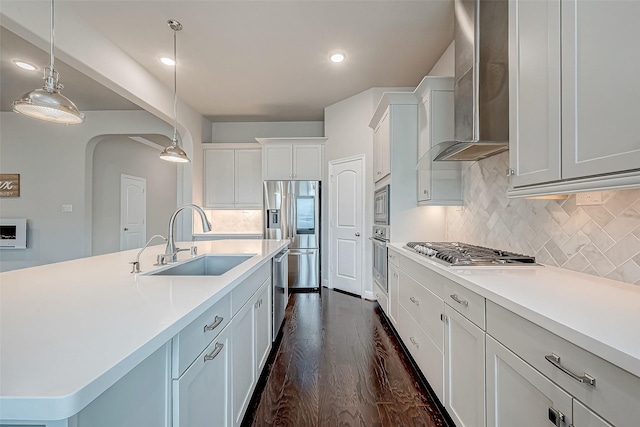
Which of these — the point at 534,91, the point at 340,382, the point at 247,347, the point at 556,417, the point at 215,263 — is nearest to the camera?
the point at 556,417

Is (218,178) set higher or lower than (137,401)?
higher

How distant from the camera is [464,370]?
4.50 ft

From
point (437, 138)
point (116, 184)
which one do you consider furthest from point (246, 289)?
point (116, 184)

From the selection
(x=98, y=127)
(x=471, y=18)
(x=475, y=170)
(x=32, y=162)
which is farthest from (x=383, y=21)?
(x=32, y=162)

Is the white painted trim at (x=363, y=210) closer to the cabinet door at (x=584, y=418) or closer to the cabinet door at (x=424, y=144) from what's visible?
the cabinet door at (x=424, y=144)

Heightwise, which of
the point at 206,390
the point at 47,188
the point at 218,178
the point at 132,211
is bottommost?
the point at 206,390

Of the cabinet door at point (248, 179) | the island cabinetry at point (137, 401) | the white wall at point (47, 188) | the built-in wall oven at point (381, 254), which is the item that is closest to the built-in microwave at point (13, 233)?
the white wall at point (47, 188)

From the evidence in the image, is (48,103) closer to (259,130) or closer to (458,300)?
(458,300)

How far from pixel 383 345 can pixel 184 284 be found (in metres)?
2.01

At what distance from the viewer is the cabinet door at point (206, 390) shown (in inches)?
34.4

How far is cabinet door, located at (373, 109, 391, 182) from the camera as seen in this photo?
3064 mm

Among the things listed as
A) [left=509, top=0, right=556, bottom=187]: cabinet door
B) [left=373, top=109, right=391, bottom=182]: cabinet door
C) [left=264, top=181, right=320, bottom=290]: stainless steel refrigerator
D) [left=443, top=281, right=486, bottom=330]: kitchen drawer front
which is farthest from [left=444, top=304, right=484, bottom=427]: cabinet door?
[left=264, top=181, right=320, bottom=290]: stainless steel refrigerator

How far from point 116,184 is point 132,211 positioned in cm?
66

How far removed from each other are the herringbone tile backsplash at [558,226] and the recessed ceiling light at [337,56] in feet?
6.09
